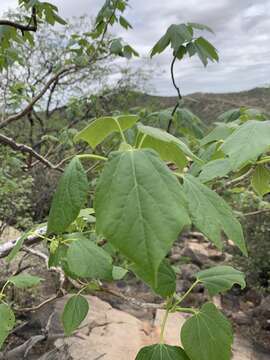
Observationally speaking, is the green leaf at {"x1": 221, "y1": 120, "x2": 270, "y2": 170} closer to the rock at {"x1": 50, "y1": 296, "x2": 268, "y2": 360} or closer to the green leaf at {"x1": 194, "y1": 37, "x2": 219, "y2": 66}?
the green leaf at {"x1": 194, "y1": 37, "x2": 219, "y2": 66}

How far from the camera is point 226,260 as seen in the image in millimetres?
7766

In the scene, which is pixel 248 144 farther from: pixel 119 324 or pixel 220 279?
pixel 119 324

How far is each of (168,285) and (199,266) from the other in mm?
6777

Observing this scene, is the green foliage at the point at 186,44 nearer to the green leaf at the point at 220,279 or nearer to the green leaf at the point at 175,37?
the green leaf at the point at 175,37

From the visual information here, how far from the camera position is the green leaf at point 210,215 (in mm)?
723

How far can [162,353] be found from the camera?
0.91m

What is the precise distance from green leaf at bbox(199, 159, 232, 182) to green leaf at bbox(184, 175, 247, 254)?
167 millimetres

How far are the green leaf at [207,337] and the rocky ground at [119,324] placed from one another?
198cm

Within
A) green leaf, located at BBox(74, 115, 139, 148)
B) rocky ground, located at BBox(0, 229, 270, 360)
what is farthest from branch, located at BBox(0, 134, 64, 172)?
green leaf, located at BBox(74, 115, 139, 148)

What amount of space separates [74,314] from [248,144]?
2.53 ft

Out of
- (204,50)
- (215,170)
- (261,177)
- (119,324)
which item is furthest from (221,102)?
(215,170)

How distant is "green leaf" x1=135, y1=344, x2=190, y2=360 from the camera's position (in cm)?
91

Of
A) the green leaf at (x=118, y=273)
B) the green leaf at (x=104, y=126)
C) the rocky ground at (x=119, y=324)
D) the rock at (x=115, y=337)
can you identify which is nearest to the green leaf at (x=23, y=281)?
the green leaf at (x=118, y=273)

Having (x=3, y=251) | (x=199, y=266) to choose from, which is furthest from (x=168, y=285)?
(x=199, y=266)
